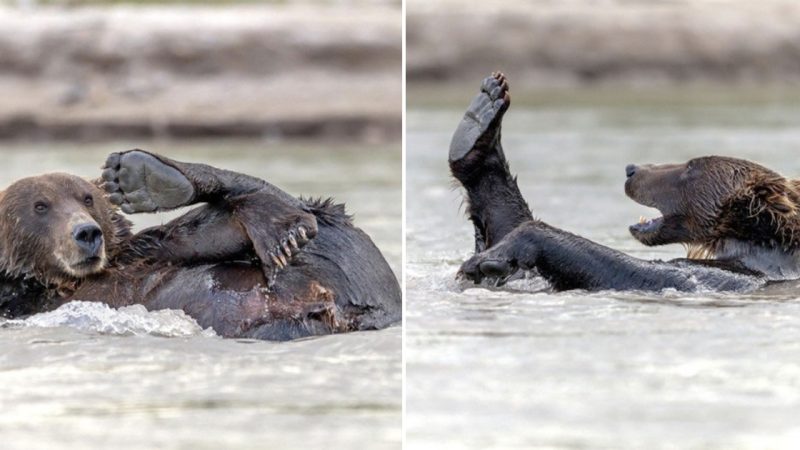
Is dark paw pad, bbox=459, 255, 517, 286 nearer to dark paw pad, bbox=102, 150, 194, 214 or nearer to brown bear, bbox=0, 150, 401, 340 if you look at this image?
brown bear, bbox=0, 150, 401, 340

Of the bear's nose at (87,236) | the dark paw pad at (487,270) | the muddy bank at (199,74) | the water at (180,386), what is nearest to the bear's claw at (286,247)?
the water at (180,386)

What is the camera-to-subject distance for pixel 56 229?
6.49m

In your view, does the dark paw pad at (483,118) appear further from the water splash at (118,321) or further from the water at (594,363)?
the water splash at (118,321)

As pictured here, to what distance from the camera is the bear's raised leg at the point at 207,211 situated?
6215 mm

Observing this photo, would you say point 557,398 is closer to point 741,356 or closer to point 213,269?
point 741,356

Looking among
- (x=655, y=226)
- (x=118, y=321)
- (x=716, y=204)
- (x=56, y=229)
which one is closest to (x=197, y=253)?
(x=118, y=321)

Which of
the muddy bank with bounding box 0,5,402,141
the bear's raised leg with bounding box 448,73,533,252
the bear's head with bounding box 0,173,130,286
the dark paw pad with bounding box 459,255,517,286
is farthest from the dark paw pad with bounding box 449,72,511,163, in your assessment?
the muddy bank with bounding box 0,5,402,141

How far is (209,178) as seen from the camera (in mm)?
6414

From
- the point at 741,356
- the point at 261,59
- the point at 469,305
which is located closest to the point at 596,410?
the point at 741,356

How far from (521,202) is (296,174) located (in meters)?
7.23

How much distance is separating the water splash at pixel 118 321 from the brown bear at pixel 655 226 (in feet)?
4.48

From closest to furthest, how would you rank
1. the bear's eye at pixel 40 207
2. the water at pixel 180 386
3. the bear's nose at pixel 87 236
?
the water at pixel 180 386
the bear's nose at pixel 87 236
the bear's eye at pixel 40 207

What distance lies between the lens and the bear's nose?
6332mm

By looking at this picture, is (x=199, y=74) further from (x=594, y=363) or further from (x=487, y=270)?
(x=594, y=363)
